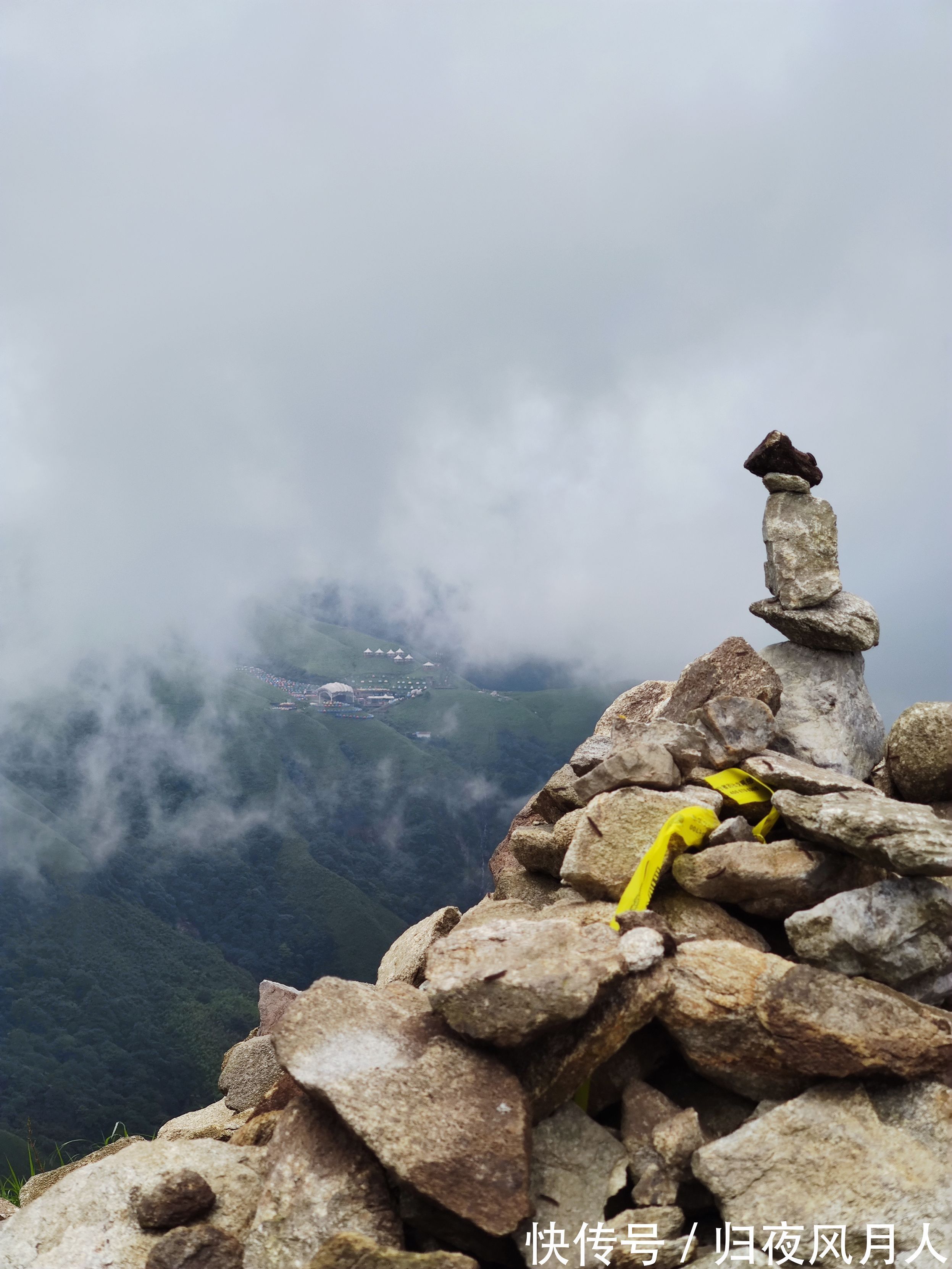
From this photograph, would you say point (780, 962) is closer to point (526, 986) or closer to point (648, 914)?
point (648, 914)

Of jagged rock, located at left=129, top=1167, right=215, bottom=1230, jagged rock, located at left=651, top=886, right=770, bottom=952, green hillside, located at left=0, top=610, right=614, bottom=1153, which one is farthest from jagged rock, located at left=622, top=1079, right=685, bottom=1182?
green hillside, located at left=0, top=610, right=614, bottom=1153

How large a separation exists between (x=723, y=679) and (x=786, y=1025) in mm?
7526

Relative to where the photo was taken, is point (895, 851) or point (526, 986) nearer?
point (526, 986)

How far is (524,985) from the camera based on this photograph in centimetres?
689

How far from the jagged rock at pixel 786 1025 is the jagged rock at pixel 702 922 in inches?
38.5

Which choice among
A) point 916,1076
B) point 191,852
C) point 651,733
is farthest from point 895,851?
point 191,852

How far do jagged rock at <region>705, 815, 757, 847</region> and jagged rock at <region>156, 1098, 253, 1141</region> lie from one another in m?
6.49

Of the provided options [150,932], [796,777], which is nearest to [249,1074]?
[796,777]

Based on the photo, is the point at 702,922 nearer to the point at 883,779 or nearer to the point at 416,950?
the point at 416,950

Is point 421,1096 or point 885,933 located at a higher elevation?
point 885,933

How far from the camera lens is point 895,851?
7812 mm

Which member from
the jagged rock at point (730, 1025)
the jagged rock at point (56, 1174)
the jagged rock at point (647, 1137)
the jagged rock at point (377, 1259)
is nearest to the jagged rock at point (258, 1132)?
the jagged rock at point (56, 1174)

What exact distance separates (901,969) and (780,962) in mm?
1281

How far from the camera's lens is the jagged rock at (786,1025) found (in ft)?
22.5
